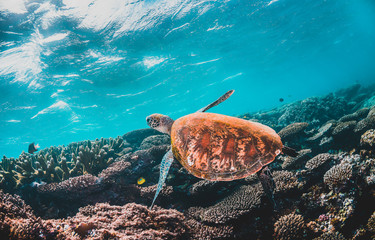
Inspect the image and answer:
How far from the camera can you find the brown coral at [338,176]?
275 cm

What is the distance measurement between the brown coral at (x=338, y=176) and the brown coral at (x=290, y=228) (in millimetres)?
929

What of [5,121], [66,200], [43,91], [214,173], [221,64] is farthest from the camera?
[221,64]

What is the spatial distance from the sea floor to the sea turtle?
29.8 inches

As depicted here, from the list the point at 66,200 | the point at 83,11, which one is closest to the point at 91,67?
the point at 83,11

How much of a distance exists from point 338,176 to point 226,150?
221 cm

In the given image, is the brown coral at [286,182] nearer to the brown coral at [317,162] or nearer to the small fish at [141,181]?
the brown coral at [317,162]

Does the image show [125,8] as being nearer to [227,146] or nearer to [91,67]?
[91,67]

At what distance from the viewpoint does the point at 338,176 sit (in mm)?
2803

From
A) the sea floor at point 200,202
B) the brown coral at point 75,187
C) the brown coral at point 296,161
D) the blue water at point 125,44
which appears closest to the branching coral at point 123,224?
the sea floor at point 200,202

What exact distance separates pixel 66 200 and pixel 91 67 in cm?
1340

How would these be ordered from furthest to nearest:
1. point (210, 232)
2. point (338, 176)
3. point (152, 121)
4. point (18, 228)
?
point (152, 121) < point (338, 176) < point (210, 232) < point (18, 228)

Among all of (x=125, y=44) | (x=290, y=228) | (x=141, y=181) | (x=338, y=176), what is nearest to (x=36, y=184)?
(x=141, y=181)

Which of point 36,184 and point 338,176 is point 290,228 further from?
point 36,184

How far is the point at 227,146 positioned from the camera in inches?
99.8
